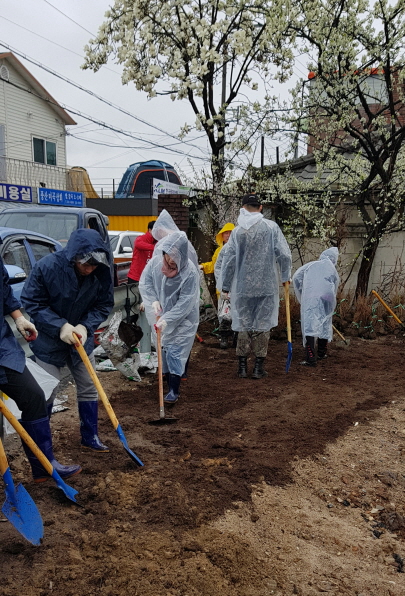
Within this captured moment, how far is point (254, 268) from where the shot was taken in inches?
241

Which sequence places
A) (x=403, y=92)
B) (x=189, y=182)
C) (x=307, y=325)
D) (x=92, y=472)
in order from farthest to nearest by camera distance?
(x=189, y=182) → (x=403, y=92) → (x=307, y=325) → (x=92, y=472)

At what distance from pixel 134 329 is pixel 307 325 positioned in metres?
2.42

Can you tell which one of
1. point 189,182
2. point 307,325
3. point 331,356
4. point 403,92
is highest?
point 403,92

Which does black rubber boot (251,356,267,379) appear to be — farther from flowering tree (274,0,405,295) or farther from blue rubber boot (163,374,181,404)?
flowering tree (274,0,405,295)

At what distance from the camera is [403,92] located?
28.3 ft

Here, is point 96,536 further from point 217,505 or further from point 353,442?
point 353,442

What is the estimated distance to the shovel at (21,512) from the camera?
257cm

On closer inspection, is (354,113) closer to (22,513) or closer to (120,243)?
(120,243)

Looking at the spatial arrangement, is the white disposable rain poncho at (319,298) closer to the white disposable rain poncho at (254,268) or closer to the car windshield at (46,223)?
the white disposable rain poncho at (254,268)

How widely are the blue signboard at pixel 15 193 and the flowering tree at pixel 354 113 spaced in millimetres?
9916

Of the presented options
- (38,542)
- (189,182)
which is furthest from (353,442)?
(189,182)

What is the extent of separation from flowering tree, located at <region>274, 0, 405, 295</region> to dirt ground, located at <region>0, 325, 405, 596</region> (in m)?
4.48

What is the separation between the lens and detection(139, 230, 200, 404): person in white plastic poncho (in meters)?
5.10

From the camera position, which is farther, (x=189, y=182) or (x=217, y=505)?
(x=189, y=182)
